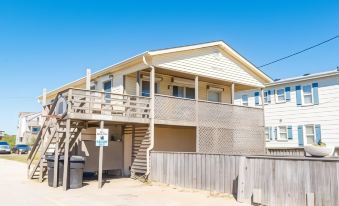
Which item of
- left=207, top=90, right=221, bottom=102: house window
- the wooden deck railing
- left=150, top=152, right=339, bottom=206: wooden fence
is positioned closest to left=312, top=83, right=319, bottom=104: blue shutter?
left=207, top=90, right=221, bottom=102: house window

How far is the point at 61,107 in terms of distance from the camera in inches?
505

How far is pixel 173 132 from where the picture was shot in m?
18.0

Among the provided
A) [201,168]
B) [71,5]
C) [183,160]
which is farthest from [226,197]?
[71,5]

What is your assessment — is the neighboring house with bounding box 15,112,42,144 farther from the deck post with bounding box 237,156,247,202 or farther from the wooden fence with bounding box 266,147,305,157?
the deck post with bounding box 237,156,247,202

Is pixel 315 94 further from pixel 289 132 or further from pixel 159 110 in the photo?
pixel 159 110

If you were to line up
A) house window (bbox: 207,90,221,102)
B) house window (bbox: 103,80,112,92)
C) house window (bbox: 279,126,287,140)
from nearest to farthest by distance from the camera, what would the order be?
house window (bbox: 103,80,112,92) → house window (bbox: 207,90,221,102) → house window (bbox: 279,126,287,140)

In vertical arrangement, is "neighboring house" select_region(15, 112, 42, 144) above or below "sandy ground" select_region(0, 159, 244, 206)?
above

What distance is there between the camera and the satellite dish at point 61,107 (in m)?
12.4

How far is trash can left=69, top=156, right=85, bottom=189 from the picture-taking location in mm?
11969

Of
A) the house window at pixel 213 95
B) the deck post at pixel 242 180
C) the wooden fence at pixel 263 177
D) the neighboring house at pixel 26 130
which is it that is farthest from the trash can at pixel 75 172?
the neighboring house at pixel 26 130

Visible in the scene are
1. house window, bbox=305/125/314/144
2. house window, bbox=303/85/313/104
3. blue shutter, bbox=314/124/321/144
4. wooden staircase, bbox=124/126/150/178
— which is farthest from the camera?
house window, bbox=303/85/313/104

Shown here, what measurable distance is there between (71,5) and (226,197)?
1390cm

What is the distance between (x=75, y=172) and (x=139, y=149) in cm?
373

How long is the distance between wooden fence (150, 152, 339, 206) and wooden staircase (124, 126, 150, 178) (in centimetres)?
213
